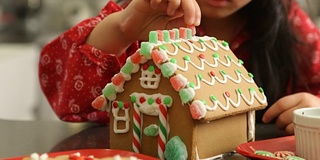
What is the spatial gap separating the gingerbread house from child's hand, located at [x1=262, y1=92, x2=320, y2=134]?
10.5 inches

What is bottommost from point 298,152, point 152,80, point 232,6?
point 298,152

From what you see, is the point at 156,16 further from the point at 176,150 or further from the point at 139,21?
the point at 176,150

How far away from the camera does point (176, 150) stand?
0.75 m

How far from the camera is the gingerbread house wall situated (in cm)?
75

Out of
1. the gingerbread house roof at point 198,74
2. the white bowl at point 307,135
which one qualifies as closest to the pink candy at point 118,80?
the gingerbread house roof at point 198,74

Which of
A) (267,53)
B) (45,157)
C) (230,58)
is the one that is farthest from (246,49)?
(45,157)

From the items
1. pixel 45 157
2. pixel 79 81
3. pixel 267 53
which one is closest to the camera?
pixel 45 157

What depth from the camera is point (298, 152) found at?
0.81 m

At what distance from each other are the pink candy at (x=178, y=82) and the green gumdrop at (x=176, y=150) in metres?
0.06

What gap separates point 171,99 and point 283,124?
0.41 m

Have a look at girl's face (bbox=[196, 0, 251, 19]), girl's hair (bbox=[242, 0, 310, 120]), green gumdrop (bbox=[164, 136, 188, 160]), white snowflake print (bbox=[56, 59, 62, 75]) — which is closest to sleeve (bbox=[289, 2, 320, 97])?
girl's hair (bbox=[242, 0, 310, 120])

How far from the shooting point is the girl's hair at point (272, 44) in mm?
1449

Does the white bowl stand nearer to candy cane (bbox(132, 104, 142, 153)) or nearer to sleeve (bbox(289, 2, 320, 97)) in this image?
candy cane (bbox(132, 104, 142, 153))

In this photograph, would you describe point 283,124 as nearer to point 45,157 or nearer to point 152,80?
point 152,80
